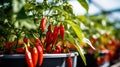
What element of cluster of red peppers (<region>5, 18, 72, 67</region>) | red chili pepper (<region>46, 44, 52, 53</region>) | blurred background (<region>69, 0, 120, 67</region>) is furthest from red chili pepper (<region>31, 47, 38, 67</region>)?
blurred background (<region>69, 0, 120, 67</region>)

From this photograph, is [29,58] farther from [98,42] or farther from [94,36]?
[98,42]

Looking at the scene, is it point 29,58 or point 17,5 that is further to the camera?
point 29,58

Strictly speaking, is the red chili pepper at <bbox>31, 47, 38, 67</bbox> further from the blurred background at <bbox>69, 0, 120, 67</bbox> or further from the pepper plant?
the blurred background at <bbox>69, 0, 120, 67</bbox>

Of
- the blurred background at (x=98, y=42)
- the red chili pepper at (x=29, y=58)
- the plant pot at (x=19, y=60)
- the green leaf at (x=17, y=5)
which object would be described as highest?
the green leaf at (x=17, y=5)

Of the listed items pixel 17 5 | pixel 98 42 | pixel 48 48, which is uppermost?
pixel 17 5

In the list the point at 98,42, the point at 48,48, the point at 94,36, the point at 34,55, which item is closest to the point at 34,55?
the point at 34,55

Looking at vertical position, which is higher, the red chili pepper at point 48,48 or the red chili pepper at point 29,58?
the red chili pepper at point 29,58

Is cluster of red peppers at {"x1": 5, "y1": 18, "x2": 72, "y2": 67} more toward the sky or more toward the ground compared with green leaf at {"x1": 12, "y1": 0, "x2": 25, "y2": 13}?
more toward the ground

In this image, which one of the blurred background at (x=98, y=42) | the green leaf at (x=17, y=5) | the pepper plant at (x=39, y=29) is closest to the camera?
the green leaf at (x=17, y=5)

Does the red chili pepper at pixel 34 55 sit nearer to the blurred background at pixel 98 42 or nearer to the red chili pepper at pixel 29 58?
the red chili pepper at pixel 29 58

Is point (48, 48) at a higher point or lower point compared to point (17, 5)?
lower

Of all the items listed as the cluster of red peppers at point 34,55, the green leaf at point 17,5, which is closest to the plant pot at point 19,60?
the cluster of red peppers at point 34,55

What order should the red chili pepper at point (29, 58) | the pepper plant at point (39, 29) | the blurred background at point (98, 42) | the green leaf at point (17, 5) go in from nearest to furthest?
1. the green leaf at point (17, 5)
2. the red chili pepper at point (29, 58)
3. the pepper plant at point (39, 29)
4. the blurred background at point (98, 42)

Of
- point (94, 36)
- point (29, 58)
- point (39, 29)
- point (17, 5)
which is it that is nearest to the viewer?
point (17, 5)
